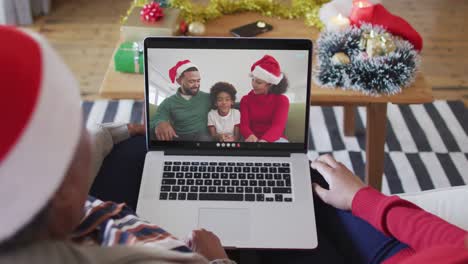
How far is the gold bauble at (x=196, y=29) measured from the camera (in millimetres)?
1711

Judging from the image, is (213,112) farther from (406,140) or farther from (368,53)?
(406,140)

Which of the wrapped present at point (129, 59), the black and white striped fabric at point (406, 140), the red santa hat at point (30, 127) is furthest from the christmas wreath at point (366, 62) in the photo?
the red santa hat at point (30, 127)

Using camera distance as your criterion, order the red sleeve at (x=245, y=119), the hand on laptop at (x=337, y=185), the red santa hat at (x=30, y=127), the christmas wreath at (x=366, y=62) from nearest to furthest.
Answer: the red santa hat at (x=30, y=127)
the hand on laptop at (x=337, y=185)
the red sleeve at (x=245, y=119)
the christmas wreath at (x=366, y=62)

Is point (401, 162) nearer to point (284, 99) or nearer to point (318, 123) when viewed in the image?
point (318, 123)

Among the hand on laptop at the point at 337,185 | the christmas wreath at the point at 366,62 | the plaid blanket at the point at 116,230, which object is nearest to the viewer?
the plaid blanket at the point at 116,230

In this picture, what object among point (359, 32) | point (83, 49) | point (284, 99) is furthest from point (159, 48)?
point (83, 49)

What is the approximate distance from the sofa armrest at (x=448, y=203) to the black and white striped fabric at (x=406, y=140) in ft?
2.03

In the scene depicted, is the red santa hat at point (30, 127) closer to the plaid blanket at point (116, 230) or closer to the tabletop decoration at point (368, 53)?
the plaid blanket at point (116, 230)

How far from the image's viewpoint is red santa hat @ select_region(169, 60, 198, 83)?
122cm

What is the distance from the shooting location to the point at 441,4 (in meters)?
3.35

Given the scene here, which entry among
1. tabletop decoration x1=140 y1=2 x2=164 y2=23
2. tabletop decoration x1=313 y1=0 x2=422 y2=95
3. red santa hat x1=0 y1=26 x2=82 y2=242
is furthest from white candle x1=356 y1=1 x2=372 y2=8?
red santa hat x1=0 y1=26 x2=82 y2=242

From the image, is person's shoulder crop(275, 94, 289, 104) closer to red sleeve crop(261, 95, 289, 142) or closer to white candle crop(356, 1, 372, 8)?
red sleeve crop(261, 95, 289, 142)

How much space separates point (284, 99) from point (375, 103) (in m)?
0.43

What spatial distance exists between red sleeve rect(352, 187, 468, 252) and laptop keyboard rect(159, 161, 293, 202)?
5.7 inches
